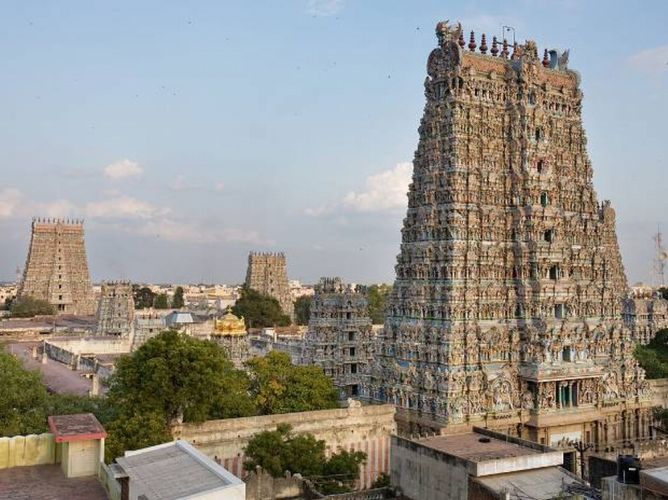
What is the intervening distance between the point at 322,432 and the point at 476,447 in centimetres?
1022

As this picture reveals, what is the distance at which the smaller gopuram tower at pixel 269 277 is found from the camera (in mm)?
121688

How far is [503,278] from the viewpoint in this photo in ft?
126

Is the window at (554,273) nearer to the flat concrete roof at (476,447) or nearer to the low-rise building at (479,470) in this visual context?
the flat concrete roof at (476,447)

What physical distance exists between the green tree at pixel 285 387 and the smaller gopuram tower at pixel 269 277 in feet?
271

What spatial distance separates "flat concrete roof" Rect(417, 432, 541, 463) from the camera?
25.9 metres

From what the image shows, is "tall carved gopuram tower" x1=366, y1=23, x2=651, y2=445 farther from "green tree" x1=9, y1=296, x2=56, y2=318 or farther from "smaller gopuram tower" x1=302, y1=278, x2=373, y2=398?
"green tree" x1=9, y1=296, x2=56, y2=318

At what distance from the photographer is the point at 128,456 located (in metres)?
19.3

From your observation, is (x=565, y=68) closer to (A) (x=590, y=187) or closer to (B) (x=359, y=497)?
(A) (x=590, y=187)

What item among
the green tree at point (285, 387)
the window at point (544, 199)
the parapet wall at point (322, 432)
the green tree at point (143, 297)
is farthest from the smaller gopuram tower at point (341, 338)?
the green tree at point (143, 297)

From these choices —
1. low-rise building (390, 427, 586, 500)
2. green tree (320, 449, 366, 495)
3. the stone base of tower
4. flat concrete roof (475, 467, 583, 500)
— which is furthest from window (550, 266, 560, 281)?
flat concrete roof (475, 467, 583, 500)

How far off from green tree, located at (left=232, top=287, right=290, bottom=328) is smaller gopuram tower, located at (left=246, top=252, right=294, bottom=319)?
16.2m

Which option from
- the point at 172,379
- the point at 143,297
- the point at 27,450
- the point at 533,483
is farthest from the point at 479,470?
the point at 143,297

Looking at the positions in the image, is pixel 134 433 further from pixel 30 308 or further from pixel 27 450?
pixel 30 308

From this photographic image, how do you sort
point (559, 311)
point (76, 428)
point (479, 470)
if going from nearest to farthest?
point (76, 428)
point (479, 470)
point (559, 311)
